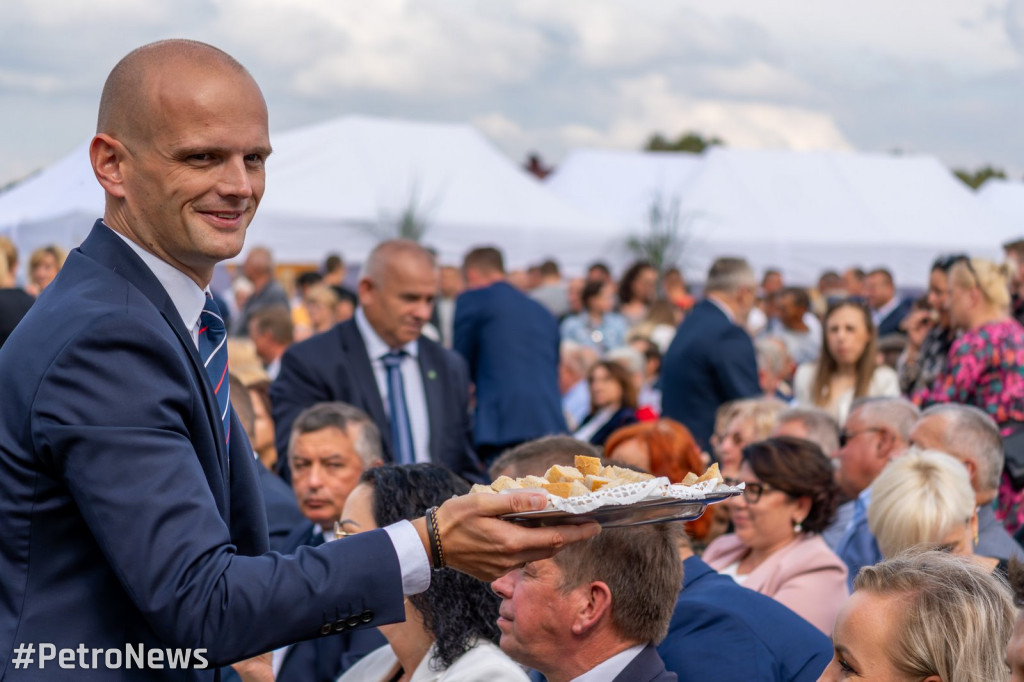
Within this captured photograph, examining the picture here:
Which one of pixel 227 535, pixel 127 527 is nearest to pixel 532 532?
pixel 227 535

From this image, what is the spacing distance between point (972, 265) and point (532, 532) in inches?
195

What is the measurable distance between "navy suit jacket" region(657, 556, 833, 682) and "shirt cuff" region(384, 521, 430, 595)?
1432 millimetres

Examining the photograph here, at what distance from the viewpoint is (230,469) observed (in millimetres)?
1863

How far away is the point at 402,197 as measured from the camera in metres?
14.6

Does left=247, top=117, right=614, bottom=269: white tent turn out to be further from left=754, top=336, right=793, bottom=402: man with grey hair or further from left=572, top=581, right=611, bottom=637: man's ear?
left=572, top=581, right=611, bottom=637: man's ear

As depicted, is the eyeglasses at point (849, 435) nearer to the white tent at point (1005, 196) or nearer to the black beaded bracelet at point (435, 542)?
the black beaded bracelet at point (435, 542)

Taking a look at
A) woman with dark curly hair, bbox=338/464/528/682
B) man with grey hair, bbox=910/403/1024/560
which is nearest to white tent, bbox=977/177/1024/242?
man with grey hair, bbox=910/403/1024/560

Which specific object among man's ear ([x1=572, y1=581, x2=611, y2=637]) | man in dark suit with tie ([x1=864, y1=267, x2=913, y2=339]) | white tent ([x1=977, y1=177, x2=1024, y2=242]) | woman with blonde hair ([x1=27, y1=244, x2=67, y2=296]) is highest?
white tent ([x1=977, y1=177, x2=1024, y2=242])

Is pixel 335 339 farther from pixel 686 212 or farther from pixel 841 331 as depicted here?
pixel 686 212

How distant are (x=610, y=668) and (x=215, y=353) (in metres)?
1.33

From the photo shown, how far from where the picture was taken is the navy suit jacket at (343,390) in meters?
5.46

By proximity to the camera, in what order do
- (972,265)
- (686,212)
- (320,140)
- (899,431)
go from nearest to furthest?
(899,431) → (972,265) → (320,140) → (686,212)

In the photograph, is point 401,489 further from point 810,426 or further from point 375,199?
point 375,199

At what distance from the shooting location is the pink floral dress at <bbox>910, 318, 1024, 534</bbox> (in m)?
5.75
